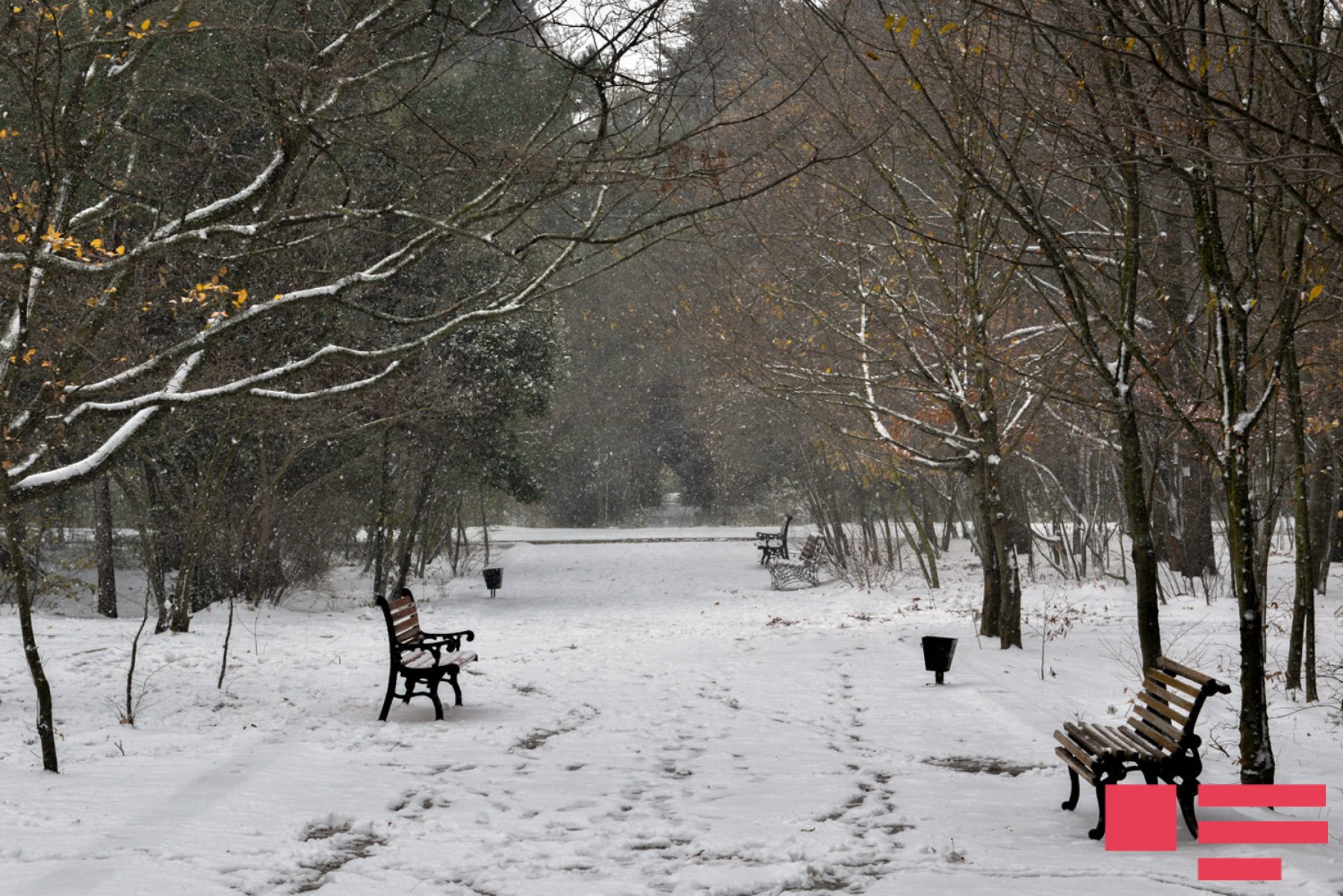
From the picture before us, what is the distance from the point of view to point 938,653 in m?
8.89

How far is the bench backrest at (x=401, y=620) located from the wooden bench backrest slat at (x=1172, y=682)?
203 inches

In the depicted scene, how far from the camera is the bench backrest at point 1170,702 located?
15.1 ft

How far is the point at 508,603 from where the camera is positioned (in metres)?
18.5

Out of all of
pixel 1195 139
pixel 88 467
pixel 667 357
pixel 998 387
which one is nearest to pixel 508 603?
pixel 998 387

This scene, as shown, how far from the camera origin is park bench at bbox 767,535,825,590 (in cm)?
2028

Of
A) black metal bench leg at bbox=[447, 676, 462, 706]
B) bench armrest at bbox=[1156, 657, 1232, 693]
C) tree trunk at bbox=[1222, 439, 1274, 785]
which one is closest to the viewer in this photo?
bench armrest at bbox=[1156, 657, 1232, 693]

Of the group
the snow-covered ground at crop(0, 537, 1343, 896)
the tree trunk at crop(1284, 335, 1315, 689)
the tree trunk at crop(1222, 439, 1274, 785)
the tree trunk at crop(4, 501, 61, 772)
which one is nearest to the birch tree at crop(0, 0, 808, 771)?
the tree trunk at crop(4, 501, 61, 772)

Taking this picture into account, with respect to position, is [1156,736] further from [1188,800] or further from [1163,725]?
[1188,800]

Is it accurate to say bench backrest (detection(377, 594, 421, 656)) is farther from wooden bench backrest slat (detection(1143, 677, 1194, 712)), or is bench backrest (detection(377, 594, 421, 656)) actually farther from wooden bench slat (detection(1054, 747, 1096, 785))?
wooden bench backrest slat (detection(1143, 677, 1194, 712))

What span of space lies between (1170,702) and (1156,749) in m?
0.35

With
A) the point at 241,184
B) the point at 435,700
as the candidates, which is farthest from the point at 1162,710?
the point at 241,184

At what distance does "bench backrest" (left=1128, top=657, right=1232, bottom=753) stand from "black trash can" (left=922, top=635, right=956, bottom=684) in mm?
3222

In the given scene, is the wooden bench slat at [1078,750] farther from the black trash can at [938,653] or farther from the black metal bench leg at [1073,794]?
the black trash can at [938,653]

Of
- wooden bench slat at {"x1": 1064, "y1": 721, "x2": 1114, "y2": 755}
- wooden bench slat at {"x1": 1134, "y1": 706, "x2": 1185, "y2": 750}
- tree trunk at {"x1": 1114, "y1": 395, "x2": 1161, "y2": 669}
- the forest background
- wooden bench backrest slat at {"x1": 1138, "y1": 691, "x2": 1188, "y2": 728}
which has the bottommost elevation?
wooden bench slat at {"x1": 1064, "y1": 721, "x2": 1114, "y2": 755}
